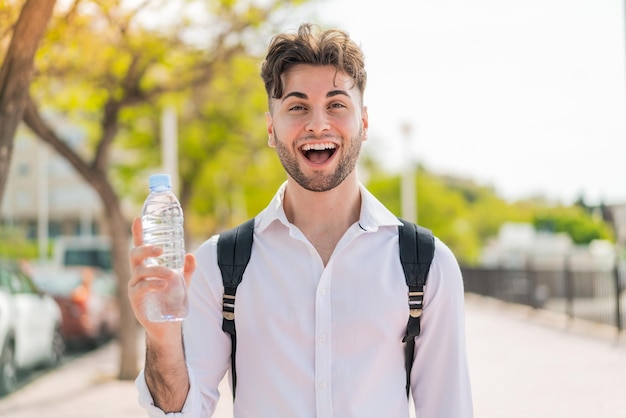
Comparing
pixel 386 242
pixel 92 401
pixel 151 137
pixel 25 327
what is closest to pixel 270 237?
pixel 386 242

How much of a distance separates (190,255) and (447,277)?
0.85 m

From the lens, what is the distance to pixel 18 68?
608cm

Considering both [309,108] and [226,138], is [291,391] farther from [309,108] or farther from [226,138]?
[226,138]

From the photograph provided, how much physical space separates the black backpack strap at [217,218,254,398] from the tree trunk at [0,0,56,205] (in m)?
3.54

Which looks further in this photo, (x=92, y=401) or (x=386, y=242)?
(x=92, y=401)

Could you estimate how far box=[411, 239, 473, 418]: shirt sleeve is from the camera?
2779mm

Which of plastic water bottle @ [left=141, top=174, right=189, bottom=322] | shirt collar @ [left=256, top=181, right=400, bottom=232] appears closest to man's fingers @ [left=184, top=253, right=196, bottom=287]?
plastic water bottle @ [left=141, top=174, right=189, bottom=322]

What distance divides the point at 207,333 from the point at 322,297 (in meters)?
0.38

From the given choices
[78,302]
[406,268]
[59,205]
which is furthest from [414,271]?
[59,205]

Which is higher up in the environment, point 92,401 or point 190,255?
point 190,255

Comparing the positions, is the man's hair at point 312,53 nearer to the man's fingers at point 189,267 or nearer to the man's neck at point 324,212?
the man's neck at point 324,212

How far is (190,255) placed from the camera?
2.36m

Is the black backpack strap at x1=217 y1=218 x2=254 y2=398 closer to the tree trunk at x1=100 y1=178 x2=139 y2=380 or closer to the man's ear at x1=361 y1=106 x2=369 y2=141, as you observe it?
the man's ear at x1=361 y1=106 x2=369 y2=141

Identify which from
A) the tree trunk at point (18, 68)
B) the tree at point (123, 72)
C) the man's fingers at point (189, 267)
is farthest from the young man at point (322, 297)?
the tree at point (123, 72)
